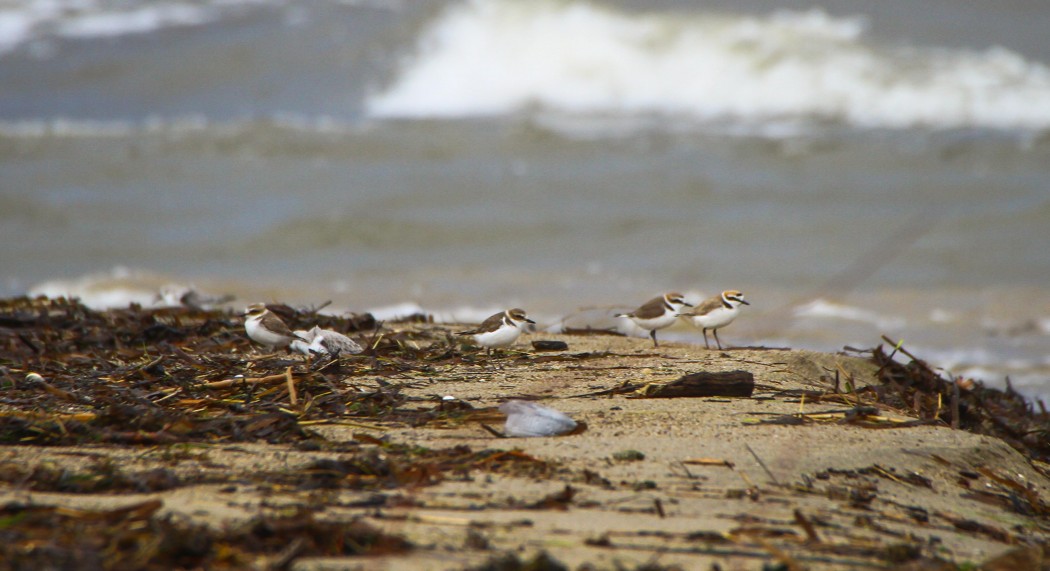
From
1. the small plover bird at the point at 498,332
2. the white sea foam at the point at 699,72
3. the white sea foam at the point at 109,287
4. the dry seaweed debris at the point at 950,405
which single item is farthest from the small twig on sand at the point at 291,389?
the white sea foam at the point at 699,72

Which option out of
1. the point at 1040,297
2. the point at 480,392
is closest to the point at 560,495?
the point at 480,392

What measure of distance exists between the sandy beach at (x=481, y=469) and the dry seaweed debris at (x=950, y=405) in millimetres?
49

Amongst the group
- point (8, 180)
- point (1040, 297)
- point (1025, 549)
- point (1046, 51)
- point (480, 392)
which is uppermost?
point (1046, 51)

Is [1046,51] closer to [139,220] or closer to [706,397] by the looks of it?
[139,220]

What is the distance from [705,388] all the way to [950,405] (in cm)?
149

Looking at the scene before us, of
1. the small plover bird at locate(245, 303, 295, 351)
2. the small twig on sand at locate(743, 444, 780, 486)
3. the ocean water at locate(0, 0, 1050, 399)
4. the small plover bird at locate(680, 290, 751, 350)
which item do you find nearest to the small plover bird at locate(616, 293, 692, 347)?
the small plover bird at locate(680, 290, 751, 350)

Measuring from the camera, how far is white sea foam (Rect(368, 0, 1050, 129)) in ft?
68.0

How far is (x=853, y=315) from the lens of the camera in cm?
1040

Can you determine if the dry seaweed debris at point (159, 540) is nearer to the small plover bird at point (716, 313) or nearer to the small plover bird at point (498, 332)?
the small plover bird at point (498, 332)

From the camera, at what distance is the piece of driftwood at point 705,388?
4.56 metres

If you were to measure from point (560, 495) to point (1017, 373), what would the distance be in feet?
21.0

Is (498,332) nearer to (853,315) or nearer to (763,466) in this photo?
(763,466)

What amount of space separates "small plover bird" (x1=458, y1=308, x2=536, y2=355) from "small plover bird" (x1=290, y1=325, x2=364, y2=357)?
2.17 feet

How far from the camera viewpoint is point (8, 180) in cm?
1727
